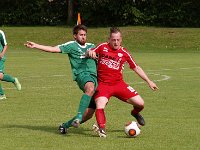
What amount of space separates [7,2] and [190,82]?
40.1m

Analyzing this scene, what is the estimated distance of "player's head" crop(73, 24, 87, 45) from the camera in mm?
10625

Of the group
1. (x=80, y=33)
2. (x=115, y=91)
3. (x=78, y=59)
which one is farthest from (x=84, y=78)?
(x=80, y=33)

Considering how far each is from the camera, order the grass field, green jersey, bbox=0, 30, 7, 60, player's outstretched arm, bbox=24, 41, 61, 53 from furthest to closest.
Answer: green jersey, bbox=0, 30, 7, 60, player's outstretched arm, bbox=24, 41, 61, 53, the grass field

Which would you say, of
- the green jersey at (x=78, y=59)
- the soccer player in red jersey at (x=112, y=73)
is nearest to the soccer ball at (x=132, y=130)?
the soccer player in red jersey at (x=112, y=73)

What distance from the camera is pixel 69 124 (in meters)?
10.4

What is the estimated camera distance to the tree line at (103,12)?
53812mm

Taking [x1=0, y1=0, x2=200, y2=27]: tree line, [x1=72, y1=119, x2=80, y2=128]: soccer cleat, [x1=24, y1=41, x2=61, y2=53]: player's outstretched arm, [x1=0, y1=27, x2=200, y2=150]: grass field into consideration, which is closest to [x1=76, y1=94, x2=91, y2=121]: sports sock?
[x1=72, y1=119, x2=80, y2=128]: soccer cleat

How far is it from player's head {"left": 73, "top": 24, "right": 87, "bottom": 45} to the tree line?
42461 mm

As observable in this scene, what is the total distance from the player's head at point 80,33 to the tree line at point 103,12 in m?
42.5

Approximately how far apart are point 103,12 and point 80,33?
148 ft

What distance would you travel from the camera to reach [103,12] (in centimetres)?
5562

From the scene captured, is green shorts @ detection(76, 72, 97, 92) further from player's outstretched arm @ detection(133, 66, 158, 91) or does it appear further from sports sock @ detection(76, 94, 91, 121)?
player's outstretched arm @ detection(133, 66, 158, 91)

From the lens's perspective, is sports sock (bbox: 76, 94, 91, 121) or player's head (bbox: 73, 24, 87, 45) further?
player's head (bbox: 73, 24, 87, 45)

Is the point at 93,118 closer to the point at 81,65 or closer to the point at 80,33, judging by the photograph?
the point at 81,65
